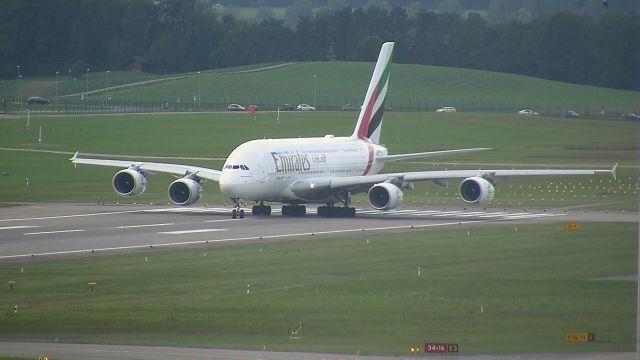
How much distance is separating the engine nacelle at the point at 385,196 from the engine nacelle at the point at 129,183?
→ 1085 centimetres

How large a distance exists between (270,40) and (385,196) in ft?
298

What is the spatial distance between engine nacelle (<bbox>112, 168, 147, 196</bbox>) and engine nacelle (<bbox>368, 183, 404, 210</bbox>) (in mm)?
10849

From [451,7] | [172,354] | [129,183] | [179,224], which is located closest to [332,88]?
[451,7]

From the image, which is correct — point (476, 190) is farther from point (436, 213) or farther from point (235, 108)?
point (235, 108)

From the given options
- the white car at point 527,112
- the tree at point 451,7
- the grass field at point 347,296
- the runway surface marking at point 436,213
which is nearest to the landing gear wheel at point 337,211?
the runway surface marking at point 436,213

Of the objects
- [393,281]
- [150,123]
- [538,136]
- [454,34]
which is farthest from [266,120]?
[393,281]

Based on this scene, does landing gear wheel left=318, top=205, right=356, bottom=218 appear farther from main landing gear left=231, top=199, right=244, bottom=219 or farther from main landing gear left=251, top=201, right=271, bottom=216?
main landing gear left=231, top=199, right=244, bottom=219

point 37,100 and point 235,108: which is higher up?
point 37,100

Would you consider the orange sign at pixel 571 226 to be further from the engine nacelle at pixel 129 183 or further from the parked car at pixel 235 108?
the parked car at pixel 235 108

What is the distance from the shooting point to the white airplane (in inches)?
2405

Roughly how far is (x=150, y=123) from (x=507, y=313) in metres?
87.7

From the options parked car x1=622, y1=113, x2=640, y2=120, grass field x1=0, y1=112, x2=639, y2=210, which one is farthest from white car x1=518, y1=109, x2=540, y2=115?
parked car x1=622, y1=113, x2=640, y2=120

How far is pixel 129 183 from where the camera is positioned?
216 feet

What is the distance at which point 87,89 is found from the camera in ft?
444
